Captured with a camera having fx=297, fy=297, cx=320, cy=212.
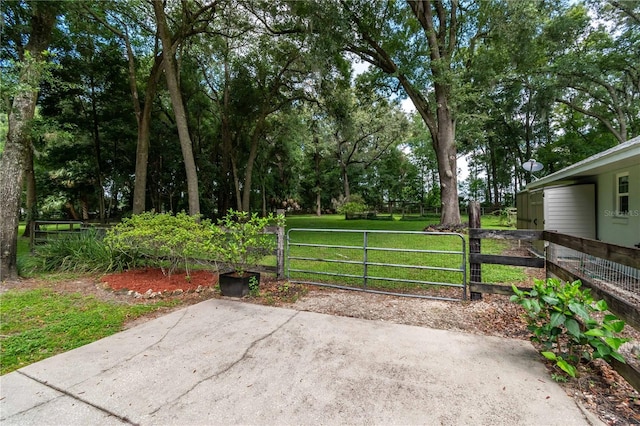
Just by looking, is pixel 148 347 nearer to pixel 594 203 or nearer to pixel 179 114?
pixel 179 114

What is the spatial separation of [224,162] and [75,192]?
27.2 feet

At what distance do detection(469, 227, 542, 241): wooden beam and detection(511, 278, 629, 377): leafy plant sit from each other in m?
1.37

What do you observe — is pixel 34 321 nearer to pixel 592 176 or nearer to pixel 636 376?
pixel 636 376

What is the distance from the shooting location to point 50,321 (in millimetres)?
3455

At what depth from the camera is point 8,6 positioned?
6895mm

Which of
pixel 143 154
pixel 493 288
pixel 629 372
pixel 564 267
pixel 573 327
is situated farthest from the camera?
pixel 143 154

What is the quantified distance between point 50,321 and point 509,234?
557 centimetres

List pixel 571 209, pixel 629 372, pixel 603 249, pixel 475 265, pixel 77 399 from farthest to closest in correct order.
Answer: pixel 571 209 → pixel 475 265 → pixel 603 249 → pixel 77 399 → pixel 629 372

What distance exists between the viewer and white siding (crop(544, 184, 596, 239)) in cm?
692

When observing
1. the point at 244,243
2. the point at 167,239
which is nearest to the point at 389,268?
the point at 244,243

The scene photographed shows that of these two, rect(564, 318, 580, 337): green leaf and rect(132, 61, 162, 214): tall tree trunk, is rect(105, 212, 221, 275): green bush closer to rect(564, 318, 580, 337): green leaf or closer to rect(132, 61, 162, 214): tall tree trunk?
rect(564, 318, 580, 337): green leaf

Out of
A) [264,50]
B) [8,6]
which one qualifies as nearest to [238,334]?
[8,6]

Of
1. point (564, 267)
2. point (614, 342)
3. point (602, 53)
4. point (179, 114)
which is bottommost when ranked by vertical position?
point (614, 342)

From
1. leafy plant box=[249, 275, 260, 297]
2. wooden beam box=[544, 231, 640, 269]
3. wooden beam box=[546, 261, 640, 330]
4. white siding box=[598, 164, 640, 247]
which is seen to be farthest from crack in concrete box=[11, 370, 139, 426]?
white siding box=[598, 164, 640, 247]
